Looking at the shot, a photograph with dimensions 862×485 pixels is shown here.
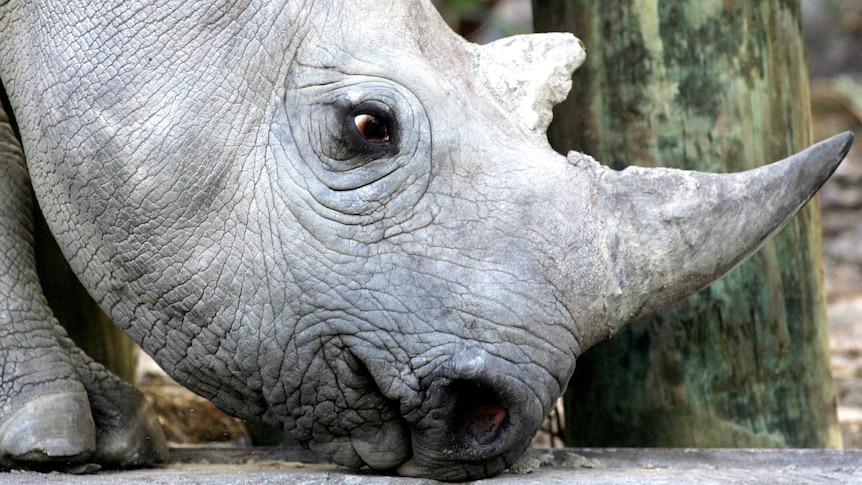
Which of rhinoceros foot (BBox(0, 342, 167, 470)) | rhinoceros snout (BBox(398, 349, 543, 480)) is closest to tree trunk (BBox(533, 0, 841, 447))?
rhinoceros snout (BBox(398, 349, 543, 480))

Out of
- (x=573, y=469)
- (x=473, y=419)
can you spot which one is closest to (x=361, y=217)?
(x=473, y=419)

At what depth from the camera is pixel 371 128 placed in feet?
9.15

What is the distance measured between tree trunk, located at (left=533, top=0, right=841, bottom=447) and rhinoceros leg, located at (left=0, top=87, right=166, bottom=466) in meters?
1.50

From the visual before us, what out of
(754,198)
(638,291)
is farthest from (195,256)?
(754,198)

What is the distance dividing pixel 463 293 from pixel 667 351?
4.41ft

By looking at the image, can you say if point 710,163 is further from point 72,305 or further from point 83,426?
point 72,305

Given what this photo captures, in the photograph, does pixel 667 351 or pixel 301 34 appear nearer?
pixel 301 34

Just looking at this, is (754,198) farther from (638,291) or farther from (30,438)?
(30,438)

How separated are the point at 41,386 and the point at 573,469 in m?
1.39

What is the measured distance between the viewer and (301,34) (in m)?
2.89

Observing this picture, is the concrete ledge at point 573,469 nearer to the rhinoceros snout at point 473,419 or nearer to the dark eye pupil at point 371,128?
the rhinoceros snout at point 473,419

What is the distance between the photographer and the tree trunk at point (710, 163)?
3.78 meters

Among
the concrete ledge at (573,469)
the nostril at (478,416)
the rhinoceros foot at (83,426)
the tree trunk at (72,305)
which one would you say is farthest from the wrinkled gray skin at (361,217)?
the tree trunk at (72,305)

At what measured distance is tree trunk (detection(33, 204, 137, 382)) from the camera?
399 cm
